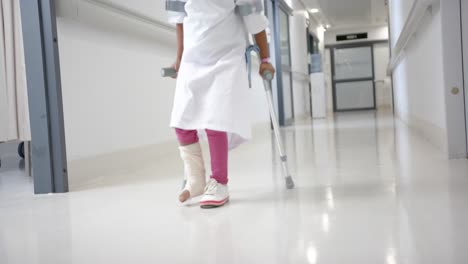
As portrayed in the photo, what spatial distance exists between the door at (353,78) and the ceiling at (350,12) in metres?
0.99

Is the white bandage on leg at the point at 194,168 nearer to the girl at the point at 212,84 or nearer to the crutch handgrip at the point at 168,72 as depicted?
the girl at the point at 212,84

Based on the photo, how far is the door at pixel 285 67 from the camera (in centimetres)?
909

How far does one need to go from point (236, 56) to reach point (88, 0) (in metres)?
1.46

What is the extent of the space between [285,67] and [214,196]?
7.37m

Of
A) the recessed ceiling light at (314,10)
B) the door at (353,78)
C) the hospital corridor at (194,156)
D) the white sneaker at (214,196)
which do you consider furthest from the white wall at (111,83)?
the door at (353,78)

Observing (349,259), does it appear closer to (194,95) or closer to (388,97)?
(194,95)

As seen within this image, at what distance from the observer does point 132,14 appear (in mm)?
3842

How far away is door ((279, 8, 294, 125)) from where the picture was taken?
9086mm

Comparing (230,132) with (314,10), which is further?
(314,10)

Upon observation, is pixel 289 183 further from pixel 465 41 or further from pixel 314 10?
pixel 314 10

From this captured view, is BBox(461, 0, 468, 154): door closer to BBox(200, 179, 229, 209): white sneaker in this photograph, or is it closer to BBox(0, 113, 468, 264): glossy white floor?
BBox(0, 113, 468, 264): glossy white floor

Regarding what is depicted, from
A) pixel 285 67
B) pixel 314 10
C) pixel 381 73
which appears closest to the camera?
pixel 285 67

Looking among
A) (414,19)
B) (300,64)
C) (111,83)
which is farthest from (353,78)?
(111,83)

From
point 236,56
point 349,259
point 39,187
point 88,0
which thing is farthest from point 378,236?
point 88,0
